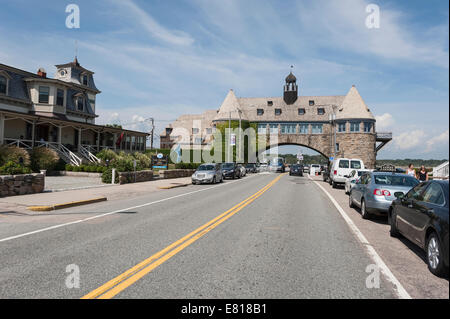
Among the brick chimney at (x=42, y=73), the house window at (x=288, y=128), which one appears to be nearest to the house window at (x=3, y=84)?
the brick chimney at (x=42, y=73)

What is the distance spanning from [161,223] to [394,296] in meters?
5.89

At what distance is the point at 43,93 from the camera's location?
30828mm

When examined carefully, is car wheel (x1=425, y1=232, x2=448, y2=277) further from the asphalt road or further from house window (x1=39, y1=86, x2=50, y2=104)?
house window (x1=39, y1=86, x2=50, y2=104)

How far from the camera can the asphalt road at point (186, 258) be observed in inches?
160

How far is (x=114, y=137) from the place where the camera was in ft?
120

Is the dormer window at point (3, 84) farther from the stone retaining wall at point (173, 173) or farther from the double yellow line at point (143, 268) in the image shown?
the double yellow line at point (143, 268)

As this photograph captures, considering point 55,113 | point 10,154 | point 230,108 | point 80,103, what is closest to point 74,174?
point 10,154

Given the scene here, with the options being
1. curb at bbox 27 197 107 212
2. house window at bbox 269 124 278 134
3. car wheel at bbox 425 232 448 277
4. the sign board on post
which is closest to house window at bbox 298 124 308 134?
house window at bbox 269 124 278 134

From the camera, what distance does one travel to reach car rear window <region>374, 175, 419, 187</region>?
31.6 feet

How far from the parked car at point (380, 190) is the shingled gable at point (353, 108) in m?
56.1

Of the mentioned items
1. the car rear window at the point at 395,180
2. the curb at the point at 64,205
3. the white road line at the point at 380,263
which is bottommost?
the white road line at the point at 380,263

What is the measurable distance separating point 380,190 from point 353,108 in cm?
5911
